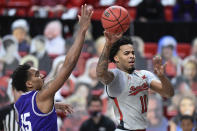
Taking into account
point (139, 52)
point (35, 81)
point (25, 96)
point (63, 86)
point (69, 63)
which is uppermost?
point (69, 63)

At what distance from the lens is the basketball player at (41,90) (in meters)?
3.89

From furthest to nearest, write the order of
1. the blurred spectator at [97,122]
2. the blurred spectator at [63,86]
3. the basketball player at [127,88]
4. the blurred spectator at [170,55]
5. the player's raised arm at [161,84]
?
1. the blurred spectator at [170,55]
2. the blurred spectator at [63,86]
3. the blurred spectator at [97,122]
4. the player's raised arm at [161,84]
5. the basketball player at [127,88]

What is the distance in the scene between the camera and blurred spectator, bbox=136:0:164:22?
10.7 m

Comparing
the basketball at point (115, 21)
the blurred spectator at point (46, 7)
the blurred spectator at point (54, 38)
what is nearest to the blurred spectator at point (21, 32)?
the blurred spectator at point (54, 38)

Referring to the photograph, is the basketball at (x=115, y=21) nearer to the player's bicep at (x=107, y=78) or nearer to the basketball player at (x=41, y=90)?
the player's bicep at (x=107, y=78)

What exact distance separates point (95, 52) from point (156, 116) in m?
2.31

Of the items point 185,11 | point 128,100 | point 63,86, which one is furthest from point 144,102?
point 185,11

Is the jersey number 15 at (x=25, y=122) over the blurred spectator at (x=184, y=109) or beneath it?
over

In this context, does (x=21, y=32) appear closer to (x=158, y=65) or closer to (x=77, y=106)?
(x=77, y=106)

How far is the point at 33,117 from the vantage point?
4309 millimetres

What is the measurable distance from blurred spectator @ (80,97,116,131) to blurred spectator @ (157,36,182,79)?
1998mm

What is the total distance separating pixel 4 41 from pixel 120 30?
5645 mm

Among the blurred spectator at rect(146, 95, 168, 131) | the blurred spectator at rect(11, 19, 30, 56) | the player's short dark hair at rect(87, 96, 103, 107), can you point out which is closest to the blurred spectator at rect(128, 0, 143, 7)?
the blurred spectator at rect(11, 19, 30, 56)

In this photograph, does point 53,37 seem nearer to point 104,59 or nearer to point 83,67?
point 83,67
